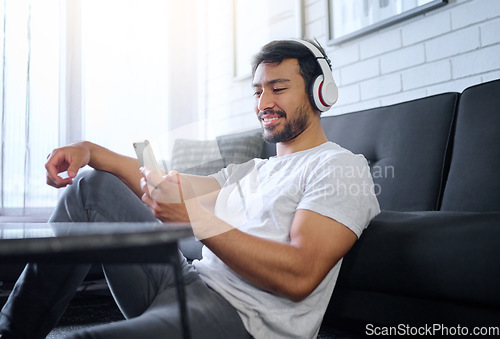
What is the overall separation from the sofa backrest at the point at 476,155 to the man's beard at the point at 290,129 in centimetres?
43

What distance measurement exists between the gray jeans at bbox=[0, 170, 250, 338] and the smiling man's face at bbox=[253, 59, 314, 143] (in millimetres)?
362

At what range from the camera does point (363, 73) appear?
2.02m

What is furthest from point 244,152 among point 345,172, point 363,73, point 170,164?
point 345,172

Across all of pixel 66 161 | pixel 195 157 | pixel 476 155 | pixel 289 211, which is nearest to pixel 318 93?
pixel 289 211

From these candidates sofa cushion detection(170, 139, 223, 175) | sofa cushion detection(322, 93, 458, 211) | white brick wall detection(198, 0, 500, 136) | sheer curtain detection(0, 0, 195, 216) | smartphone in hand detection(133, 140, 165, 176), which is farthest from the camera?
sheer curtain detection(0, 0, 195, 216)

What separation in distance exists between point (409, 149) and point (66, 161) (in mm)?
925

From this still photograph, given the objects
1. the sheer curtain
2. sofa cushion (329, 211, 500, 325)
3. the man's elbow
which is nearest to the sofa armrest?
sofa cushion (329, 211, 500, 325)

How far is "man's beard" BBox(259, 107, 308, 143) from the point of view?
1.15 m

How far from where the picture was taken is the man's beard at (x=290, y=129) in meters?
1.15

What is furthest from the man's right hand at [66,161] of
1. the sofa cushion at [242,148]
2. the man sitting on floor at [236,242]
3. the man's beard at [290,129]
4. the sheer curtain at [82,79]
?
the sheer curtain at [82,79]

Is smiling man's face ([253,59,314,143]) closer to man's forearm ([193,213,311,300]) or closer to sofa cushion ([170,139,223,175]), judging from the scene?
man's forearm ([193,213,311,300])

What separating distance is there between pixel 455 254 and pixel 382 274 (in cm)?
14

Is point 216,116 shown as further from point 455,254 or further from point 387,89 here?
point 455,254

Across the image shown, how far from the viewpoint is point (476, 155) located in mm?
1217
